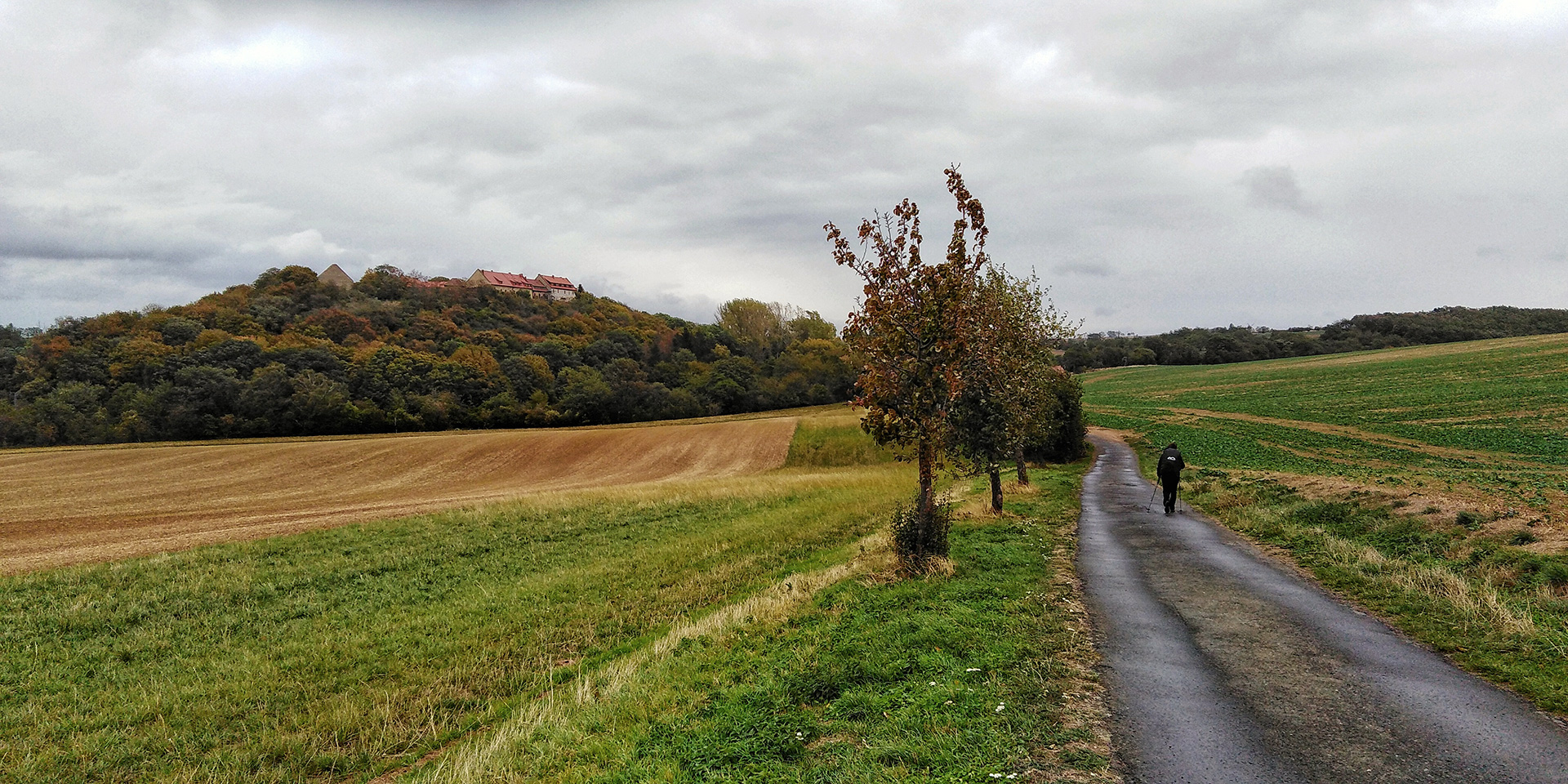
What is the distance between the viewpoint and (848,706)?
6633mm

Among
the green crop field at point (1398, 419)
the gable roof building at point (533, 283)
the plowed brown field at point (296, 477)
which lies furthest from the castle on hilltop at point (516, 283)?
the green crop field at point (1398, 419)

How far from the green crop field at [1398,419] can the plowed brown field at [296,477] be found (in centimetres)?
3067

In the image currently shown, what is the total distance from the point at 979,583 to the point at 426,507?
76.6ft

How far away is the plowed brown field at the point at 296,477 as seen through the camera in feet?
73.4

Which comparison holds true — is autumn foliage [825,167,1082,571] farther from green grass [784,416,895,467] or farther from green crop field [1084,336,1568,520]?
green grass [784,416,895,467]

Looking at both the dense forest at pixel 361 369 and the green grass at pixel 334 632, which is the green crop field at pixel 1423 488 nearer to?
the green grass at pixel 334 632

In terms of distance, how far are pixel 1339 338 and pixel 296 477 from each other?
547ft

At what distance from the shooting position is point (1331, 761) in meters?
5.09

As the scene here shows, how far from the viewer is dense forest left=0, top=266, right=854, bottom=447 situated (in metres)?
60.4

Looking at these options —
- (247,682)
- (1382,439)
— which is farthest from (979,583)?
(1382,439)

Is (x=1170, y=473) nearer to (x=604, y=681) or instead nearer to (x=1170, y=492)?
(x=1170, y=492)

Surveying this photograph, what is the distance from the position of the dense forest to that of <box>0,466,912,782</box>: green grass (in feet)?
173

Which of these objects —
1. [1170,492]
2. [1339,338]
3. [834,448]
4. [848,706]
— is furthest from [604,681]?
[1339,338]

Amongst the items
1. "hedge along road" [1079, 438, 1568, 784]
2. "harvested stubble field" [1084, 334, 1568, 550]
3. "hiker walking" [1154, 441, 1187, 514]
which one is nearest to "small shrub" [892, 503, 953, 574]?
"hedge along road" [1079, 438, 1568, 784]
